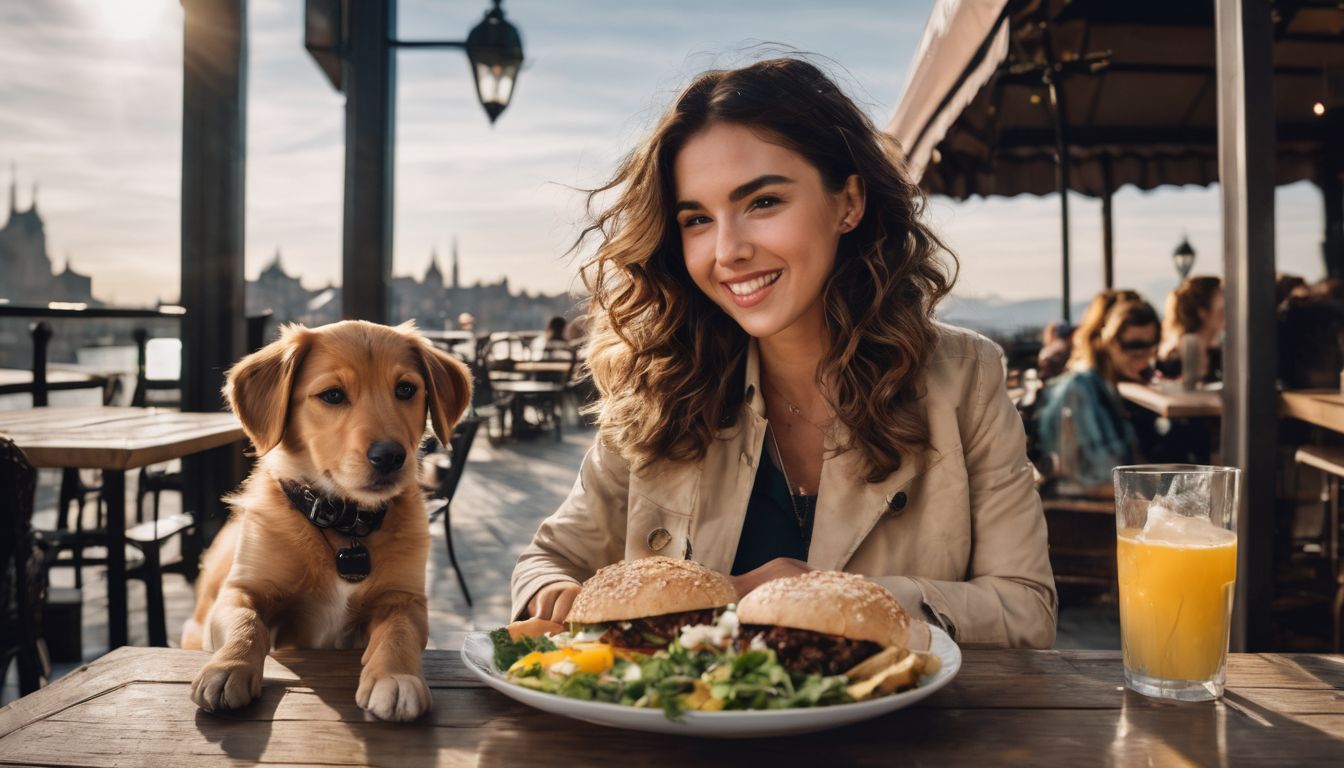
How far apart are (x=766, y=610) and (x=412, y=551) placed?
1236mm

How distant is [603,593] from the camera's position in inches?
52.2

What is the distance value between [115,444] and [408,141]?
290 inches

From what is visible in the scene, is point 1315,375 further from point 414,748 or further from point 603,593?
point 414,748

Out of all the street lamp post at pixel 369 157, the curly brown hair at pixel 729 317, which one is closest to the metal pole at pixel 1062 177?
the street lamp post at pixel 369 157

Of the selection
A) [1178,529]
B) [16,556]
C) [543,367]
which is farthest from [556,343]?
[1178,529]

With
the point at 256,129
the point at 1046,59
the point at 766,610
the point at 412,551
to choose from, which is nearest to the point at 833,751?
the point at 766,610

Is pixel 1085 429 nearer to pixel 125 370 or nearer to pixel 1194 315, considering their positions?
pixel 1194 315

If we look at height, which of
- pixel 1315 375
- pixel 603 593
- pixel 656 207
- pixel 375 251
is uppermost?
Answer: pixel 375 251

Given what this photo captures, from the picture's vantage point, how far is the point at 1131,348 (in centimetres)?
610

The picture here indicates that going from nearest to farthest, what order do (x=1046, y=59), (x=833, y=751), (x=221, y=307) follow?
(x=833, y=751), (x=221, y=307), (x=1046, y=59)

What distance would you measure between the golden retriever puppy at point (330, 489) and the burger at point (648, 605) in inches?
25.7

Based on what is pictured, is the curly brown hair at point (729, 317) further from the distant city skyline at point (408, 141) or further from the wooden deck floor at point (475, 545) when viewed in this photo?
the wooden deck floor at point (475, 545)

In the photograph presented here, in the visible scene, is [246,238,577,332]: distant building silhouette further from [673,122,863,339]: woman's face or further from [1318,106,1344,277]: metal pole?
[673,122,863,339]: woman's face

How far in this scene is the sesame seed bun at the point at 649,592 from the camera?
4.24ft
